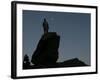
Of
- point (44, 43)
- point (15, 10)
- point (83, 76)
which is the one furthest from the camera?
point (83, 76)

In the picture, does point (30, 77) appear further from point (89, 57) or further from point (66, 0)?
point (66, 0)

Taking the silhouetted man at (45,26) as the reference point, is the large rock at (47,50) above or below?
below

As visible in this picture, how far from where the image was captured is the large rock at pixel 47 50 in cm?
189

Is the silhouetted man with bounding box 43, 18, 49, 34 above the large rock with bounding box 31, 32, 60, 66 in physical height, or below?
above

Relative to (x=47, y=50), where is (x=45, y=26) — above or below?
above

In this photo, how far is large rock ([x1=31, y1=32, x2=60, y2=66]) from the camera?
1.89 metres

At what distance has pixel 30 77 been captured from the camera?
6.05 ft

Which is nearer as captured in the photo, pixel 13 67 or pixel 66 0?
pixel 13 67

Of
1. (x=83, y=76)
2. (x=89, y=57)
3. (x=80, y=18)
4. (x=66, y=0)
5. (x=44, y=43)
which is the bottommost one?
(x=83, y=76)

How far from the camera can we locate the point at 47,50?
193cm

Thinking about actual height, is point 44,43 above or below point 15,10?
below

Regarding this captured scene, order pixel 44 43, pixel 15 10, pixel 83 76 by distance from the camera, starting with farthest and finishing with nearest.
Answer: pixel 83 76, pixel 44 43, pixel 15 10
